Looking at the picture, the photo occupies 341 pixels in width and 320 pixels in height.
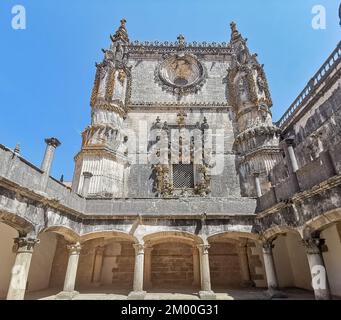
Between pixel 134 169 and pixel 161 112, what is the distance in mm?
6184

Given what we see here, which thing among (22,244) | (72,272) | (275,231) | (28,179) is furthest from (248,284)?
(28,179)

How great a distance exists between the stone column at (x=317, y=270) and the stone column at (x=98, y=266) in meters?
11.4

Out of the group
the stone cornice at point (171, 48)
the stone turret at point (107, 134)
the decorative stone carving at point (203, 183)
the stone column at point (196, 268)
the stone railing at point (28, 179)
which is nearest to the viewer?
the stone railing at point (28, 179)

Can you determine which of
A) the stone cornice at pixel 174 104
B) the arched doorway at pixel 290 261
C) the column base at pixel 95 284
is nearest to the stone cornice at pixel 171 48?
the stone cornice at pixel 174 104

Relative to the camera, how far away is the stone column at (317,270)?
7312 millimetres

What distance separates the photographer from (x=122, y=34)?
76.3ft

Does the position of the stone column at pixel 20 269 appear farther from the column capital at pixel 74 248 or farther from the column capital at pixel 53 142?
the column capital at pixel 53 142

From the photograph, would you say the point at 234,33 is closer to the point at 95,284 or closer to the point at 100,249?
the point at 100,249

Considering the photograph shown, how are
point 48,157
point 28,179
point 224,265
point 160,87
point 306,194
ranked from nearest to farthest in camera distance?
point 306,194 → point 28,179 → point 48,157 → point 224,265 → point 160,87

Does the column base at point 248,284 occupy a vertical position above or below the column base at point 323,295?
below

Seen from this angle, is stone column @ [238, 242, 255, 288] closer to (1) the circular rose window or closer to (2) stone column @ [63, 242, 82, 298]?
(2) stone column @ [63, 242, 82, 298]

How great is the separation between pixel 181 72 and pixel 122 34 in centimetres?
771

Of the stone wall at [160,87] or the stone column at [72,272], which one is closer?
the stone column at [72,272]

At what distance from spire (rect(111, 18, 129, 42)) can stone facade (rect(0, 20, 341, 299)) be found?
8.7 inches
